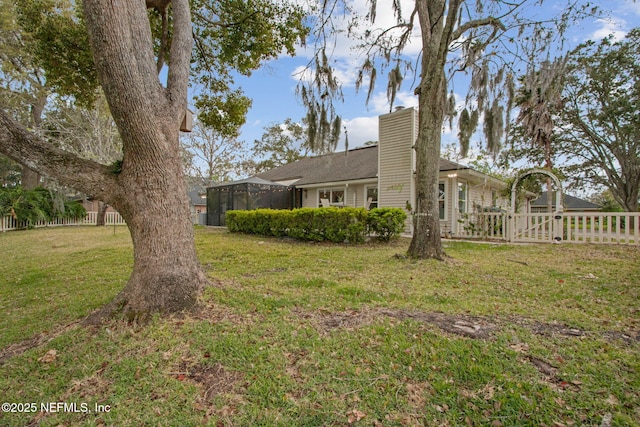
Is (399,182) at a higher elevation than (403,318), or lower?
higher

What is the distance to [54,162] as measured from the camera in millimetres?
2877

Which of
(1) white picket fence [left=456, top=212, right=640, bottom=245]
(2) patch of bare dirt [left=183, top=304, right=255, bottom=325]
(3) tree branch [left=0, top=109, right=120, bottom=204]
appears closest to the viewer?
(3) tree branch [left=0, top=109, right=120, bottom=204]

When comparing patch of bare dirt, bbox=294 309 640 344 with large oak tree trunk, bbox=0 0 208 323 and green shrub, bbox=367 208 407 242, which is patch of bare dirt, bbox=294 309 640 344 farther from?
green shrub, bbox=367 208 407 242

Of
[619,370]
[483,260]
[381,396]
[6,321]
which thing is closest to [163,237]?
[6,321]

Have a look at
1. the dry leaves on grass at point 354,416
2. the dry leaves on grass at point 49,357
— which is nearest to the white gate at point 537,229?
the dry leaves on grass at point 354,416

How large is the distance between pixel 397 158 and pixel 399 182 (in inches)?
38.8

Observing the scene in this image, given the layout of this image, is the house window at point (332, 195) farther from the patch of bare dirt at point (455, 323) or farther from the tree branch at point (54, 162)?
the tree branch at point (54, 162)

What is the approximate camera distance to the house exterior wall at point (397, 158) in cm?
1145

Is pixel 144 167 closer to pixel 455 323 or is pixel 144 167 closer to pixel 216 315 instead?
pixel 216 315

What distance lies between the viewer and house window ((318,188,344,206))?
14844 millimetres

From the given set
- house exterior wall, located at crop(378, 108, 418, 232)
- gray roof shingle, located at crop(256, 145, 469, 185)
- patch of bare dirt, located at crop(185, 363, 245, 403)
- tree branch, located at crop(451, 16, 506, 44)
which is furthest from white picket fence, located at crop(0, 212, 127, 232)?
tree branch, located at crop(451, 16, 506, 44)

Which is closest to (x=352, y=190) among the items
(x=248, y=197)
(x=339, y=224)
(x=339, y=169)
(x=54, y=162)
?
(x=339, y=169)

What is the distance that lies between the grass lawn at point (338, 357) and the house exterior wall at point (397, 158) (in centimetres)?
752

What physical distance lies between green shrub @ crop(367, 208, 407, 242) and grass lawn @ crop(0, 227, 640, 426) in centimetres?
439
